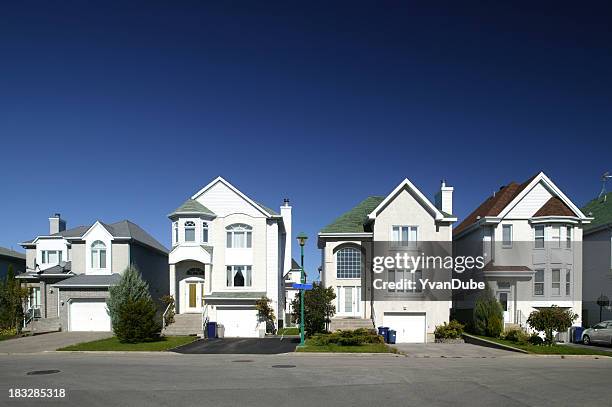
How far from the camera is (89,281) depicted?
35438 millimetres

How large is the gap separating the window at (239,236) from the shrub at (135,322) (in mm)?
9555

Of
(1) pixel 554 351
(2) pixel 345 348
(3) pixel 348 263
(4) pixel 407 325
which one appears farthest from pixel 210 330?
(1) pixel 554 351

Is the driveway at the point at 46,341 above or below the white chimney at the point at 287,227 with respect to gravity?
below

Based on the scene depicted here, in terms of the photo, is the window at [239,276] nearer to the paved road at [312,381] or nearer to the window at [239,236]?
the window at [239,236]

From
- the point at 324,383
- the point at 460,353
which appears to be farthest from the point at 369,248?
the point at 324,383

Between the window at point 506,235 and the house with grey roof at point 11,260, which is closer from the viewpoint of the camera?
the window at point 506,235

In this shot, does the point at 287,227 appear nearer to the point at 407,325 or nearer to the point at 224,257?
the point at 224,257

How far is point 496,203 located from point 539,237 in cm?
399

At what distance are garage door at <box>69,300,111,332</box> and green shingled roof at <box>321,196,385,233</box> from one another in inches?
678

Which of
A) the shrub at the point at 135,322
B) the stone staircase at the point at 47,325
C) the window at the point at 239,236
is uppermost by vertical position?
the window at the point at 239,236

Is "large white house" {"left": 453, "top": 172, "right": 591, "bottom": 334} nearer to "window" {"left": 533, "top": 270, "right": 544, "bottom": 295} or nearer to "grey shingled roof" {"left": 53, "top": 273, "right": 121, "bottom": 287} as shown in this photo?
"window" {"left": 533, "top": 270, "right": 544, "bottom": 295}

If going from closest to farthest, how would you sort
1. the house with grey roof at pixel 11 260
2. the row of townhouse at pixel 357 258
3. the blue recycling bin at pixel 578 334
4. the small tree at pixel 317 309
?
the small tree at pixel 317 309
the blue recycling bin at pixel 578 334
the row of townhouse at pixel 357 258
the house with grey roof at pixel 11 260

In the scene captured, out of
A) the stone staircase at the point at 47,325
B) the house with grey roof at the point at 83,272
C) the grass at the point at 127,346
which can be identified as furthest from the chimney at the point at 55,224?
the grass at the point at 127,346

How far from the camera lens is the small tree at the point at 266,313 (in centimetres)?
Result: 3425
